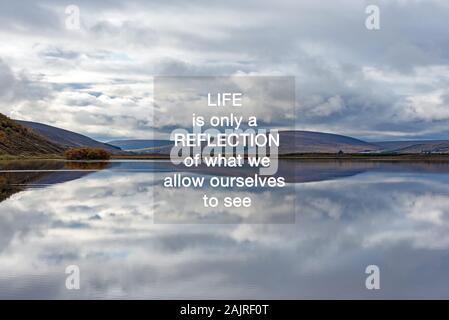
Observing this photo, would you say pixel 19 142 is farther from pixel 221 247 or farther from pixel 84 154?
pixel 221 247

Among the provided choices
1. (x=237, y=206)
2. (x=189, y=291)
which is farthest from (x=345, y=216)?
(x=189, y=291)

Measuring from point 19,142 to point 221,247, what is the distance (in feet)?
491

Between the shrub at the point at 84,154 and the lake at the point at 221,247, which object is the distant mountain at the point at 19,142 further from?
the lake at the point at 221,247

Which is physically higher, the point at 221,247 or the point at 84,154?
the point at 84,154

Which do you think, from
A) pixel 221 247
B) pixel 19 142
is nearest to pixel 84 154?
pixel 19 142

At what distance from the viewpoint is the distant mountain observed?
471ft

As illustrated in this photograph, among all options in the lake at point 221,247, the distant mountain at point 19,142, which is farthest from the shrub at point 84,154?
the lake at point 221,247

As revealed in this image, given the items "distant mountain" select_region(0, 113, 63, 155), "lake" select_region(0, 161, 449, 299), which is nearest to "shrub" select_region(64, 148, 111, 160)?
"distant mountain" select_region(0, 113, 63, 155)

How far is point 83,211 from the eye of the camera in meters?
24.3

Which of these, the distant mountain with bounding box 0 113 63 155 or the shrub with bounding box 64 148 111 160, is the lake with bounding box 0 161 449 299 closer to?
the shrub with bounding box 64 148 111 160

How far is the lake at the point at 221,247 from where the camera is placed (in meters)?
12.2

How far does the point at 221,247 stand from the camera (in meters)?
16.6

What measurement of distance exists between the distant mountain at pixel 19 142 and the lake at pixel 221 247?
120307 millimetres

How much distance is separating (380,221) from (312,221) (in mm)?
2748
